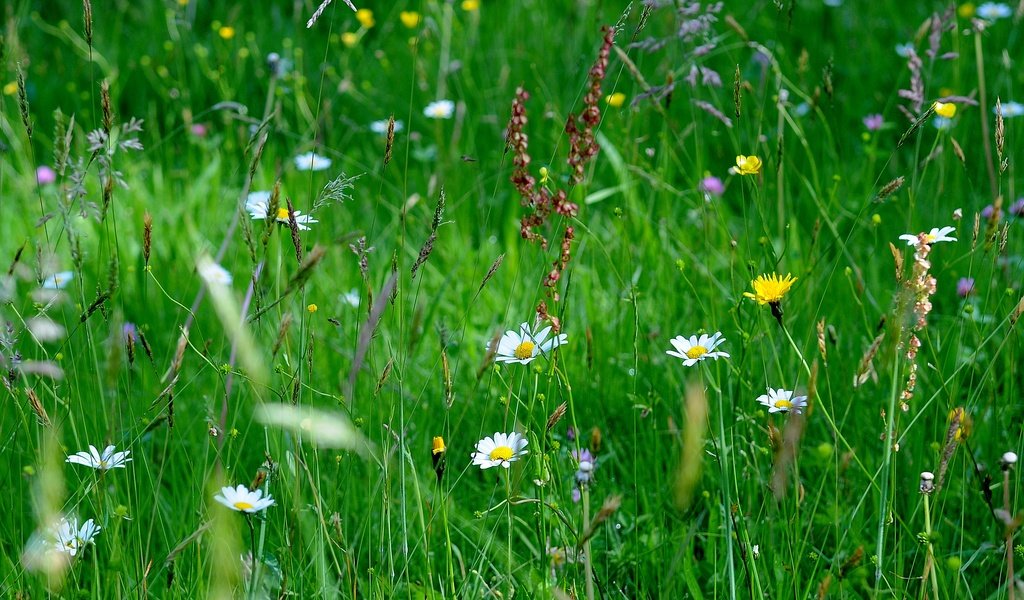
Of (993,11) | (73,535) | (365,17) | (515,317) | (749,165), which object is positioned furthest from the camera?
(365,17)

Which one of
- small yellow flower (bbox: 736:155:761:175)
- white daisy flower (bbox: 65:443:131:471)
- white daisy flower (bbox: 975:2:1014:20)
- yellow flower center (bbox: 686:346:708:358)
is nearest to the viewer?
white daisy flower (bbox: 65:443:131:471)

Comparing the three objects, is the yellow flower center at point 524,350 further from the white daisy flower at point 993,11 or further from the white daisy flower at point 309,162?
the white daisy flower at point 993,11

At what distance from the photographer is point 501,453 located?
1424mm

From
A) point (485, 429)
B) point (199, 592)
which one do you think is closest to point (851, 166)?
point (485, 429)

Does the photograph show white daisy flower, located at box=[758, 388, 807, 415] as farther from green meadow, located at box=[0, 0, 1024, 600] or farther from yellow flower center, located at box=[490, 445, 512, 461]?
yellow flower center, located at box=[490, 445, 512, 461]

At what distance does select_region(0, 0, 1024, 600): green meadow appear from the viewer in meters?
1.30

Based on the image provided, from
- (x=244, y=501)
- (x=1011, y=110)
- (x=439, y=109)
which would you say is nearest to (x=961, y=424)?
(x=244, y=501)

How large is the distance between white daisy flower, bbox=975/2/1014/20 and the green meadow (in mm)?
31

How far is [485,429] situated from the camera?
195 centimetres

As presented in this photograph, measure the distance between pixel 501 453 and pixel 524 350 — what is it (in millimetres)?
155

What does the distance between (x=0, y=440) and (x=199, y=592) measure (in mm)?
700

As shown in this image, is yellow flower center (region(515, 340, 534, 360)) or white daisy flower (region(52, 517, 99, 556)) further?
yellow flower center (region(515, 340, 534, 360))

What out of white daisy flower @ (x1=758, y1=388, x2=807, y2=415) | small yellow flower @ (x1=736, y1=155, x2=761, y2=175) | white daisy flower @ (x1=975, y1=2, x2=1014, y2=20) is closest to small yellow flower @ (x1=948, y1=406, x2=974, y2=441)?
white daisy flower @ (x1=758, y1=388, x2=807, y2=415)

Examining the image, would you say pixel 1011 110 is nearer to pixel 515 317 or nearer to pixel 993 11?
pixel 993 11
